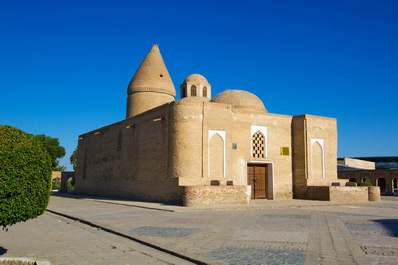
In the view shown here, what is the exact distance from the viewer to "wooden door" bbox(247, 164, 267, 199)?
66.9 feet

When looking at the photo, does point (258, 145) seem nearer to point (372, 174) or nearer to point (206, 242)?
point (206, 242)

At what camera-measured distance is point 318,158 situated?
2159 cm

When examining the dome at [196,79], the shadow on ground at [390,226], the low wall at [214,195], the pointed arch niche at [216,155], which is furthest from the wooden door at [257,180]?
the shadow on ground at [390,226]

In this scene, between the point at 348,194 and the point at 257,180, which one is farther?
the point at 257,180

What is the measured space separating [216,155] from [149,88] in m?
9.70

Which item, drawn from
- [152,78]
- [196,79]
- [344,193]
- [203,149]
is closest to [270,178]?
[344,193]

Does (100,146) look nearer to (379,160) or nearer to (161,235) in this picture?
(161,235)

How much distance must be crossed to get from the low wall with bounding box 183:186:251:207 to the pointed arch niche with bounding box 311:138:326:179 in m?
7.12

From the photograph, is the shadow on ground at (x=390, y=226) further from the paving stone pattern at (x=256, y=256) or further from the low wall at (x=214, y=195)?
the low wall at (x=214, y=195)

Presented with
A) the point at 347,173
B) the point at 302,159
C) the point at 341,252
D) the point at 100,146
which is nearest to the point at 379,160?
the point at 347,173

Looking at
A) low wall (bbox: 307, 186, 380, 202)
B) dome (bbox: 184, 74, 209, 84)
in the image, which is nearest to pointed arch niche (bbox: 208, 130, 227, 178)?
low wall (bbox: 307, 186, 380, 202)

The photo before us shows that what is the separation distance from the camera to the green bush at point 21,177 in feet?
16.8

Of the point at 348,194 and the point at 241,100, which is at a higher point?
the point at 241,100

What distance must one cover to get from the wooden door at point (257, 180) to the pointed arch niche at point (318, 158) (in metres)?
3.16
